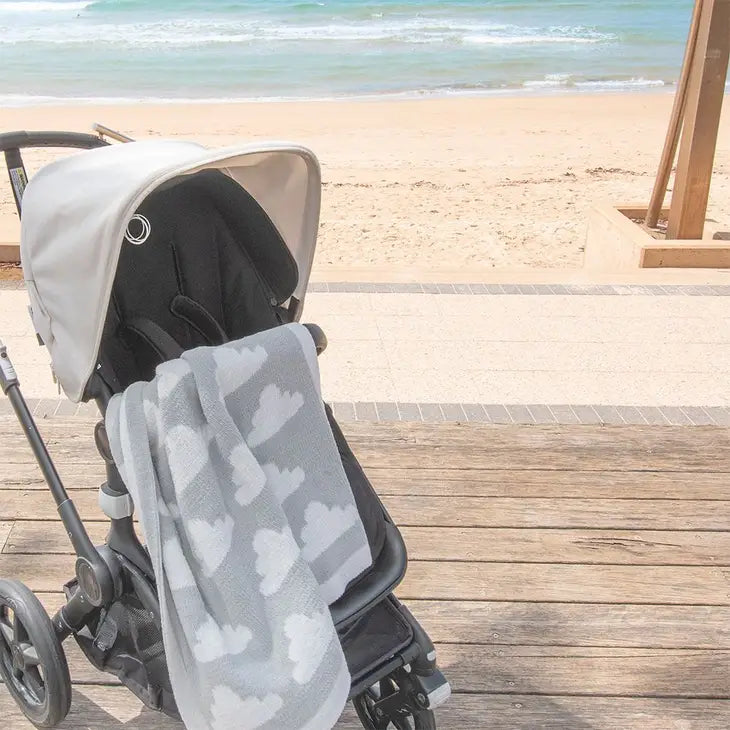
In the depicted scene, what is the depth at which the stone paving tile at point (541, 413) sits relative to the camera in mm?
3383

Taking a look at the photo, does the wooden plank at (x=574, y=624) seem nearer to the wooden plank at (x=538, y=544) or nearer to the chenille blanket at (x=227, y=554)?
the wooden plank at (x=538, y=544)

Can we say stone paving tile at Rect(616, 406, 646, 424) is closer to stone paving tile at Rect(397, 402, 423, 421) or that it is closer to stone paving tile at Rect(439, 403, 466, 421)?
stone paving tile at Rect(439, 403, 466, 421)

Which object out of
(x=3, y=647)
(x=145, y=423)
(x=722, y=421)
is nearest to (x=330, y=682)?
(x=145, y=423)

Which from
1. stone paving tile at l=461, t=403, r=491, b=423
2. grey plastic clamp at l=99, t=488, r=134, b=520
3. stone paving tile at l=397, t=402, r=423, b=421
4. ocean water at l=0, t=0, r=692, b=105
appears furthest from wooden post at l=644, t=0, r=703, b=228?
ocean water at l=0, t=0, r=692, b=105

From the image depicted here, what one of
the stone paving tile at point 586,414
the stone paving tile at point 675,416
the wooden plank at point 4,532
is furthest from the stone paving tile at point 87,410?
the stone paving tile at point 675,416

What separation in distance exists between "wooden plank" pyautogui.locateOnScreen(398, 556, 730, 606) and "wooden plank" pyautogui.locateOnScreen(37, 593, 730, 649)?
1.1 inches

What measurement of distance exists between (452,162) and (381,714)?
30.4ft

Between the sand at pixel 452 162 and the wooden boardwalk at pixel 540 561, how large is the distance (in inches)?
125

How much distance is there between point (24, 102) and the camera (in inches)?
616

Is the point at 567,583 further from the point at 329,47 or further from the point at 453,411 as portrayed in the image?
the point at 329,47

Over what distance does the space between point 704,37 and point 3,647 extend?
5.17m

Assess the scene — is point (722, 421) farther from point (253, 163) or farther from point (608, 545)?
point (253, 163)

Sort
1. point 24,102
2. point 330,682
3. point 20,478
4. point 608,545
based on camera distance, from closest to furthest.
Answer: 1. point 330,682
2. point 608,545
3. point 20,478
4. point 24,102

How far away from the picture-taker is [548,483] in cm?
289
